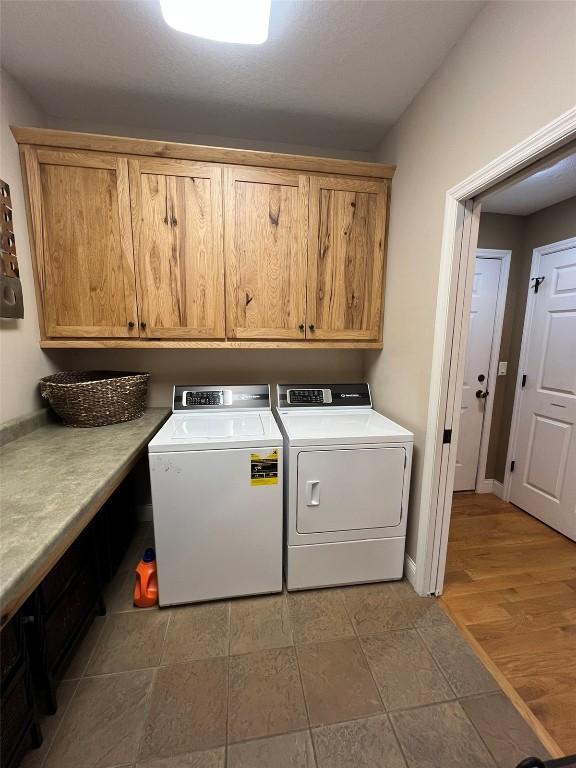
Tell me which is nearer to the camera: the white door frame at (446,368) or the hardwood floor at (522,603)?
the hardwood floor at (522,603)

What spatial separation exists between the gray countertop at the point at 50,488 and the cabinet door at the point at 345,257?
50.0 inches

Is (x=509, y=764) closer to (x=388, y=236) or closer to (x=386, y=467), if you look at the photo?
(x=386, y=467)

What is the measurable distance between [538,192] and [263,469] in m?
2.60

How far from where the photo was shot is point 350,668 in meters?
1.37

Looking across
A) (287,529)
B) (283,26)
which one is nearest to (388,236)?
(283,26)

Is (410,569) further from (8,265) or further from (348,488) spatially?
(8,265)

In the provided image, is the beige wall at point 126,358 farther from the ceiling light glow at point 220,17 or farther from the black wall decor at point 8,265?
the ceiling light glow at point 220,17

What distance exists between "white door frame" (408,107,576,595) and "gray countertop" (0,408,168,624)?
1.48 metres

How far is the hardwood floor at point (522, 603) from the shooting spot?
4.24 feet

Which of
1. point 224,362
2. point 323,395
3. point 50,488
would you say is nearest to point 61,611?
point 50,488

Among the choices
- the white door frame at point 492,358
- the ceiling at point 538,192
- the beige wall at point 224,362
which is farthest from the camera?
the white door frame at point 492,358

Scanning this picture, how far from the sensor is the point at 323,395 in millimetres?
2230

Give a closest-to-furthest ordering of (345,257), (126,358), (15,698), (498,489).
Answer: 1. (15,698)
2. (345,257)
3. (126,358)
4. (498,489)

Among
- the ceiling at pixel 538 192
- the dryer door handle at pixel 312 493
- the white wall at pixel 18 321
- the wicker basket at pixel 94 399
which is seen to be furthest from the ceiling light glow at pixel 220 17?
the dryer door handle at pixel 312 493
